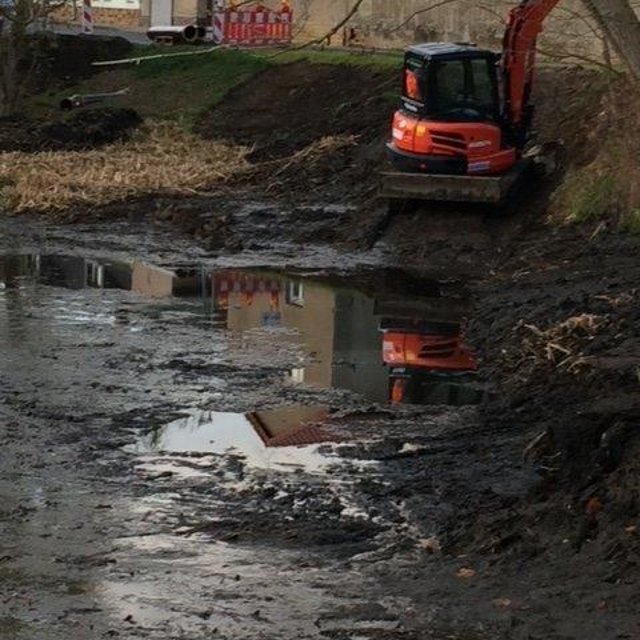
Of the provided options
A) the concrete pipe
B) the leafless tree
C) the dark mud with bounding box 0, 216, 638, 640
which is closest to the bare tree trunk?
the dark mud with bounding box 0, 216, 638, 640

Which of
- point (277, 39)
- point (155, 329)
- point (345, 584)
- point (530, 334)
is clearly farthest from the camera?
point (277, 39)

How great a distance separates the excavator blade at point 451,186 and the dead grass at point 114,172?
5.15 m

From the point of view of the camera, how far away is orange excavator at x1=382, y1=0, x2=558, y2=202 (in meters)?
21.7

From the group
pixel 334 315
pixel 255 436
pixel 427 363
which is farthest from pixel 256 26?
pixel 255 436

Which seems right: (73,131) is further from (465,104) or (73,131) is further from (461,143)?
(461,143)

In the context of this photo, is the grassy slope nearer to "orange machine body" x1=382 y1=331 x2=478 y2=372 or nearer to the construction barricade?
the construction barricade

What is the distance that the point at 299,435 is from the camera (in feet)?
43.3

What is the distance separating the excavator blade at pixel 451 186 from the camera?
21.8 meters

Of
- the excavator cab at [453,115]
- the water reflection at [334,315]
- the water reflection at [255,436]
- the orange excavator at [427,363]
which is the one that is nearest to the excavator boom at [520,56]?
the excavator cab at [453,115]

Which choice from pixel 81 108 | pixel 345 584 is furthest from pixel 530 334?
pixel 81 108

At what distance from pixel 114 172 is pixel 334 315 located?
988 centimetres

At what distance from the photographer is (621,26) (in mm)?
9898

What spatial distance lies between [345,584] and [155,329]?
28.2ft

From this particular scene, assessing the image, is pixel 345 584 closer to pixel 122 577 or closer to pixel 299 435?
pixel 122 577
